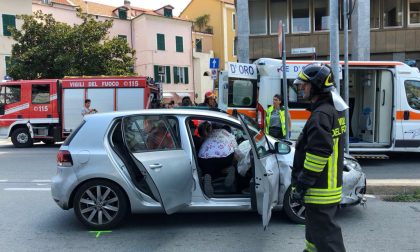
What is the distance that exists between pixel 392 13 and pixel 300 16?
4282 mm

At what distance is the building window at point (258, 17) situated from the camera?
21.0 m

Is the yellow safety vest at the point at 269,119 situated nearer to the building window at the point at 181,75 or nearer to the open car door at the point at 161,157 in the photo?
the open car door at the point at 161,157

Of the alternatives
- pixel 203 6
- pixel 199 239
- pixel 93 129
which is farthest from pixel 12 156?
pixel 203 6

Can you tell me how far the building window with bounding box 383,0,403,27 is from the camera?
19.7 metres

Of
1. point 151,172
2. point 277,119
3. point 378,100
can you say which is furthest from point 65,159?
point 378,100

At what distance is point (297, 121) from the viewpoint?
10.2 m

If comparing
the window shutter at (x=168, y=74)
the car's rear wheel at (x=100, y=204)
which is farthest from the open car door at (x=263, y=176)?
the window shutter at (x=168, y=74)

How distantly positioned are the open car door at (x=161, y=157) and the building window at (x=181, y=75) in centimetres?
3519

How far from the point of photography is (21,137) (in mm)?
15367

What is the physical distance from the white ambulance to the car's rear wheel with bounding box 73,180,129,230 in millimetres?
5492

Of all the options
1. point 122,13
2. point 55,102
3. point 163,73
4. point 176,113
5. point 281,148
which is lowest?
point 281,148

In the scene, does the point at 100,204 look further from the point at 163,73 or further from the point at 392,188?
the point at 163,73

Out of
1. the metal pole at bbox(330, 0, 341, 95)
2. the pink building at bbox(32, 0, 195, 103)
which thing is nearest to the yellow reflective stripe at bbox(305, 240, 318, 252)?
the metal pole at bbox(330, 0, 341, 95)

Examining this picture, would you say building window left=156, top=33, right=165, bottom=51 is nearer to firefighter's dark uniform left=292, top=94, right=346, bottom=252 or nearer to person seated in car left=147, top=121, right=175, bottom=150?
person seated in car left=147, top=121, right=175, bottom=150
